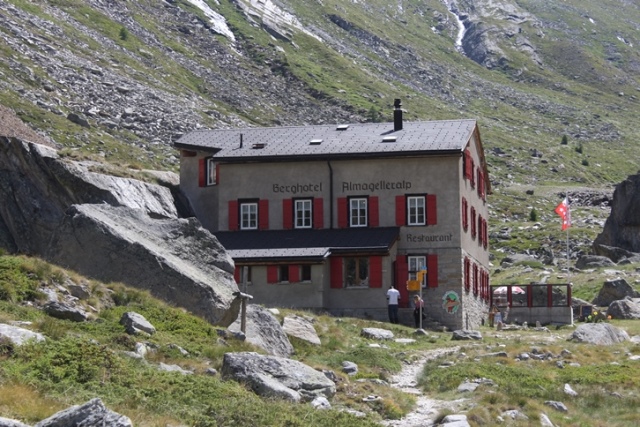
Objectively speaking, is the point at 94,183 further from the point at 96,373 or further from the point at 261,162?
the point at 96,373

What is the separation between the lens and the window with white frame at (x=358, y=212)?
53.0m

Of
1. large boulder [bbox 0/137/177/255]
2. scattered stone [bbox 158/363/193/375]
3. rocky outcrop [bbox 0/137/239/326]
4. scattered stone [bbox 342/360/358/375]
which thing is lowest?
scattered stone [bbox 342/360/358/375]

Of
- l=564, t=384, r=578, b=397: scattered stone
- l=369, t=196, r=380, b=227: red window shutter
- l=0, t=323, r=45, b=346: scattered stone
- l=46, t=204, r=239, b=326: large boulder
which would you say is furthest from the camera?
l=369, t=196, r=380, b=227: red window shutter

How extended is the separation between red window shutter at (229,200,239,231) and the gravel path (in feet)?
78.7

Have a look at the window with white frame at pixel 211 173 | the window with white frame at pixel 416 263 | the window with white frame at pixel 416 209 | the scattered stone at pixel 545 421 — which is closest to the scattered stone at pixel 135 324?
the scattered stone at pixel 545 421

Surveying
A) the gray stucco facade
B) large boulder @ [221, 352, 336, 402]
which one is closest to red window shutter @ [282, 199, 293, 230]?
the gray stucco facade

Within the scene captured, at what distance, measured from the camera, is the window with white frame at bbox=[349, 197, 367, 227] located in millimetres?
52969

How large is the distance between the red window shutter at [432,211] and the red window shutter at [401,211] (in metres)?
1.11

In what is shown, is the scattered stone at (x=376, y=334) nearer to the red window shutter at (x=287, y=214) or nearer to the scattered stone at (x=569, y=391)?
the scattered stone at (x=569, y=391)

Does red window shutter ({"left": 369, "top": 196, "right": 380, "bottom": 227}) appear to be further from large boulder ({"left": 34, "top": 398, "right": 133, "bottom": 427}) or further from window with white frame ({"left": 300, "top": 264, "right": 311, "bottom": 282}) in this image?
large boulder ({"left": 34, "top": 398, "right": 133, "bottom": 427})

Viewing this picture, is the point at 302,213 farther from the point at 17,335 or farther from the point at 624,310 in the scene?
the point at 17,335

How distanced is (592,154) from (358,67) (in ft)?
145

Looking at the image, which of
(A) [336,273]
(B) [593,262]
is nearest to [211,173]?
(A) [336,273]

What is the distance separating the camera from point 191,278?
27.4m
